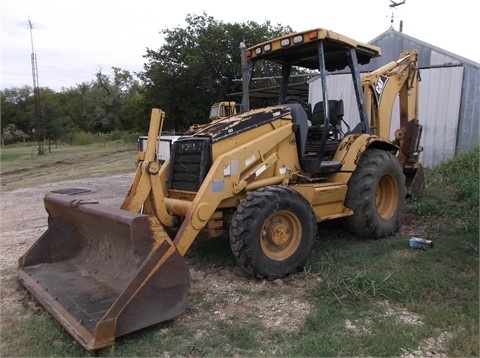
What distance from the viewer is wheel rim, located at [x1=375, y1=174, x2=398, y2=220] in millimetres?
5977

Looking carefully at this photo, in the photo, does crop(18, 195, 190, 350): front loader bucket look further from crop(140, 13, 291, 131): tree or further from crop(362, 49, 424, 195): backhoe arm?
crop(140, 13, 291, 131): tree

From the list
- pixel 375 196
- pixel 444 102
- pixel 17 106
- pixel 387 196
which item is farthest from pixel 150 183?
pixel 17 106

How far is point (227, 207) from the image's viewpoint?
15.2ft

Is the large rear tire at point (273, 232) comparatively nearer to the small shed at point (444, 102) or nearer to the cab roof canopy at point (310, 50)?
the cab roof canopy at point (310, 50)

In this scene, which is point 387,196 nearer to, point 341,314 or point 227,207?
point 227,207

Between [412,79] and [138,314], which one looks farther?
[412,79]

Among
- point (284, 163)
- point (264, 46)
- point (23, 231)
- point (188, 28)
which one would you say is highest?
point (188, 28)

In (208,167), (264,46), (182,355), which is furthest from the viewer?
(264,46)

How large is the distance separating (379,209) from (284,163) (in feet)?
5.92

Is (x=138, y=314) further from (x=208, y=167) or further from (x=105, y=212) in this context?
(x=208, y=167)

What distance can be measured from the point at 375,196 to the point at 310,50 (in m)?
2.03

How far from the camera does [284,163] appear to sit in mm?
5055

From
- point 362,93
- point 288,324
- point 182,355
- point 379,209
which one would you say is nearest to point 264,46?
point 362,93

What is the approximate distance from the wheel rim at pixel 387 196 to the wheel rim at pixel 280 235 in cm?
184
